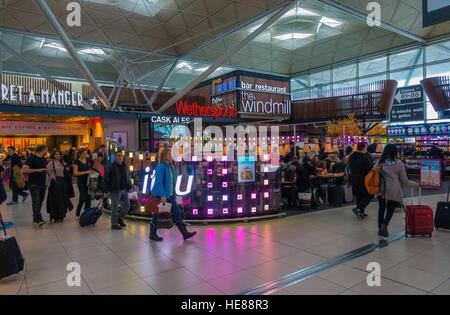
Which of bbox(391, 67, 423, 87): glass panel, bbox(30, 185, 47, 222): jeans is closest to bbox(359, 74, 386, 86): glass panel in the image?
bbox(391, 67, 423, 87): glass panel

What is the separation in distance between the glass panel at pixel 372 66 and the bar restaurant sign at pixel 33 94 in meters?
22.1

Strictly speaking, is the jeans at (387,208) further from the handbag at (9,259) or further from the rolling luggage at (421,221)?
the handbag at (9,259)

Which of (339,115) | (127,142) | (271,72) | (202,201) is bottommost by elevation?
(202,201)

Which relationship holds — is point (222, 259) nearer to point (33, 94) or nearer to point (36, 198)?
point (36, 198)

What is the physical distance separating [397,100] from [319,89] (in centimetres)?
741

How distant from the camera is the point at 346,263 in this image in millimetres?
4176

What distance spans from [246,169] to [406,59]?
898 inches

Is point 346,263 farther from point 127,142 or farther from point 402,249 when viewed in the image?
point 127,142

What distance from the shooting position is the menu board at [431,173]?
5.94 m

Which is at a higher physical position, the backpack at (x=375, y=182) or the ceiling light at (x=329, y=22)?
the ceiling light at (x=329, y=22)

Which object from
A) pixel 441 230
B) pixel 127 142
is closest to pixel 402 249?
pixel 441 230

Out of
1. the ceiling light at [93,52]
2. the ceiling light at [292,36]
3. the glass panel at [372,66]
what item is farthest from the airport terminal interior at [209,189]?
the ceiling light at [93,52]

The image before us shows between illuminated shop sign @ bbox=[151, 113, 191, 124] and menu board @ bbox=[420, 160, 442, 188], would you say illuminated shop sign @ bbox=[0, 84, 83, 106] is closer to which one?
illuminated shop sign @ bbox=[151, 113, 191, 124]
